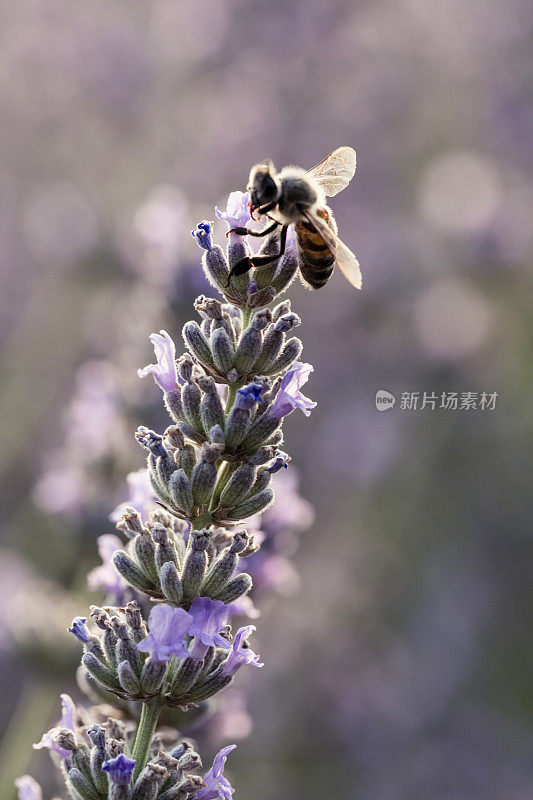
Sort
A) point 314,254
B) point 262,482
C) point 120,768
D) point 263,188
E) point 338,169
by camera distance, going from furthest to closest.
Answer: point 338,169 → point 314,254 → point 263,188 → point 262,482 → point 120,768

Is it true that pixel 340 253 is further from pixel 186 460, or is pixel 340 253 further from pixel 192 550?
pixel 192 550

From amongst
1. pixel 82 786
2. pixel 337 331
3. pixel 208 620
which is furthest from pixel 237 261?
pixel 337 331

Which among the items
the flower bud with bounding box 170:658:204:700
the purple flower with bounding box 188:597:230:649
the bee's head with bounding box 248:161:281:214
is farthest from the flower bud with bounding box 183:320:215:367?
the flower bud with bounding box 170:658:204:700

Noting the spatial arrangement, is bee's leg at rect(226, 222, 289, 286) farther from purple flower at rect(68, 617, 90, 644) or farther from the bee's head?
purple flower at rect(68, 617, 90, 644)

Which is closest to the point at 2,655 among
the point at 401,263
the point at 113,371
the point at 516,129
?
the point at 113,371

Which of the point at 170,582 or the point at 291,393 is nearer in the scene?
the point at 170,582

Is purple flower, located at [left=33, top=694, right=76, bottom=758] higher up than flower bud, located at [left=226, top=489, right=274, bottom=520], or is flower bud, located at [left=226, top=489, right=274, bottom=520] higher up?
flower bud, located at [left=226, top=489, right=274, bottom=520]
